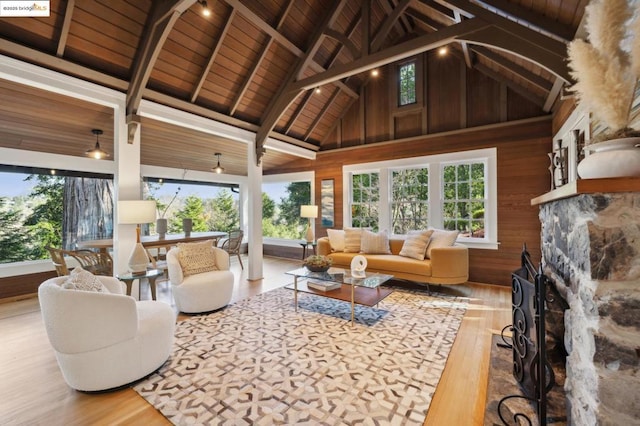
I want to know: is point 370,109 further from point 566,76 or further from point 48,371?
point 48,371

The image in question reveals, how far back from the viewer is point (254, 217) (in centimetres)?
516

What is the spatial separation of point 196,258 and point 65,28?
2.84 metres

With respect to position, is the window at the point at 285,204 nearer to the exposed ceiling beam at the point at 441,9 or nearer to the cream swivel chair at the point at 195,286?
the cream swivel chair at the point at 195,286

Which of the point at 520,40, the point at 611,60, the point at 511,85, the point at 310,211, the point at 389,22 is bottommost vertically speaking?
the point at 310,211

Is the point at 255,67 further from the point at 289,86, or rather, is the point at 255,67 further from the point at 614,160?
the point at 614,160

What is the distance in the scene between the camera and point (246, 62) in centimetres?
427

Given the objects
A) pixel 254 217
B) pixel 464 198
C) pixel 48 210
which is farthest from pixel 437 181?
pixel 48 210

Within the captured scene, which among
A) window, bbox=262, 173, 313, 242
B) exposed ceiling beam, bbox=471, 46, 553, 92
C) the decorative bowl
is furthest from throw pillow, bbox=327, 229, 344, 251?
exposed ceiling beam, bbox=471, 46, 553, 92

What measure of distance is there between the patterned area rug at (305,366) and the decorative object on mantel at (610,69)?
180 cm

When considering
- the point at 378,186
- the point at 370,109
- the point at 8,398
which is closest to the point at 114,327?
Result: the point at 8,398

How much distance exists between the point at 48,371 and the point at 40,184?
406cm

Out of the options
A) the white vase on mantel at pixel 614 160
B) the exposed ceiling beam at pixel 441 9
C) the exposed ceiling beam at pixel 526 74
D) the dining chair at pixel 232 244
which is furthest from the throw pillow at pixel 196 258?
the exposed ceiling beam at pixel 526 74

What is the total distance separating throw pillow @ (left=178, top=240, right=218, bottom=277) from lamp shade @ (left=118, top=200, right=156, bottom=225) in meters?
0.54

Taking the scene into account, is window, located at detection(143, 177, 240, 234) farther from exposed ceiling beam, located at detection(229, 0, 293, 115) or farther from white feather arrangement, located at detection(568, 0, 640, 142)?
white feather arrangement, located at detection(568, 0, 640, 142)
